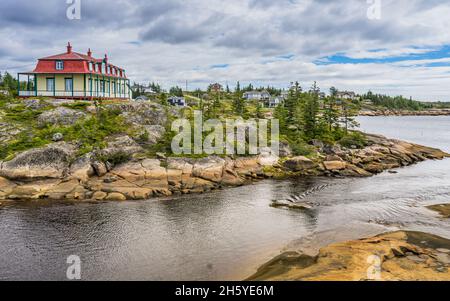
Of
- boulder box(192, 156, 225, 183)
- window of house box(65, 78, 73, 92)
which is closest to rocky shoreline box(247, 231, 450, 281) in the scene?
boulder box(192, 156, 225, 183)

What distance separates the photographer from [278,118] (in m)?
67.3

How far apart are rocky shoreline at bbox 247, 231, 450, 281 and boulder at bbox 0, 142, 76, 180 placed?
1054 inches

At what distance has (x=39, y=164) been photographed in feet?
129

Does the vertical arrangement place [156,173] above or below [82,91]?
below

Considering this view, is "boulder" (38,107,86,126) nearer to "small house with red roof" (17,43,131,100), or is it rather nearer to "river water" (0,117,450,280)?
"small house with red roof" (17,43,131,100)

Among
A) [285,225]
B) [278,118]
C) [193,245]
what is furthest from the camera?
[278,118]

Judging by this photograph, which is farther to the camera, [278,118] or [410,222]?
[278,118]

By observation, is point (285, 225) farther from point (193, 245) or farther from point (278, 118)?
point (278, 118)

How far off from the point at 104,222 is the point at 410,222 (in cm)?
2342

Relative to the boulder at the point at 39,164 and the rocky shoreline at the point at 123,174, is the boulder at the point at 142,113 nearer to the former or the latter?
the rocky shoreline at the point at 123,174

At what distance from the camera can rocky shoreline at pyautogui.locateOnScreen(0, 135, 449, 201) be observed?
120 ft

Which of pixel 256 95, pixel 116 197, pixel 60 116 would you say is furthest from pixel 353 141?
pixel 256 95

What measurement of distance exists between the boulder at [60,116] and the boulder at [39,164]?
22.7 ft
